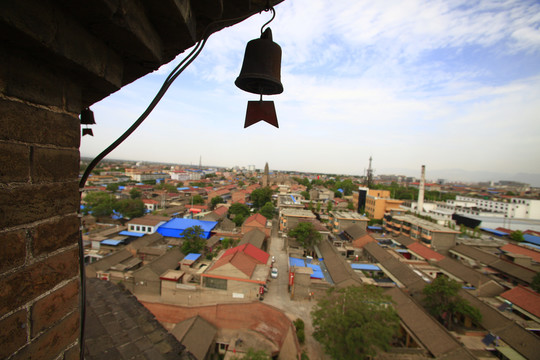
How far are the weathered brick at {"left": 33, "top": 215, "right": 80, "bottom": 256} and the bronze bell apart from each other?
1523 mm

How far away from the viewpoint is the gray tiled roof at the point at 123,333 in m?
2.23

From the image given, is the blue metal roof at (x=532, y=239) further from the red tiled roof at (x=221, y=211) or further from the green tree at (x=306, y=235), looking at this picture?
the red tiled roof at (x=221, y=211)

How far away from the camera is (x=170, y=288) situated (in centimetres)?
1160

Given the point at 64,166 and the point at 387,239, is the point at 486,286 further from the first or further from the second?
the point at 64,166

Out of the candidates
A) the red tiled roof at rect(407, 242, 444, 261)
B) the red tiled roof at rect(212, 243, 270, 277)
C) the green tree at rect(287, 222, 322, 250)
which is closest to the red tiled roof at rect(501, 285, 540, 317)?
the red tiled roof at rect(407, 242, 444, 261)

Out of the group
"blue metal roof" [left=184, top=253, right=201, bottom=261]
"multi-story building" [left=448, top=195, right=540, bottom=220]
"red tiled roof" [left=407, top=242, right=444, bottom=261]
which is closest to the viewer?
"blue metal roof" [left=184, top=253, right=201, bottom=261]

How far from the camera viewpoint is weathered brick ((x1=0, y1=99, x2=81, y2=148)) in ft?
2.18

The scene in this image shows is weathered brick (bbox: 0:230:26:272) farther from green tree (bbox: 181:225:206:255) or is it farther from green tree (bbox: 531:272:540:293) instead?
green tree (bbox: 531:272:540:293)

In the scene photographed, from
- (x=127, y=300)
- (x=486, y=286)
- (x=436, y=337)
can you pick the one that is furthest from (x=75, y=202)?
(x=486, y=286)

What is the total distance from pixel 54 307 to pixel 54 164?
1.76 ft

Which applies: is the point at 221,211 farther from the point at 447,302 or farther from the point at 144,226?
the point at 447,302

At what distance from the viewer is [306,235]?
17984mm

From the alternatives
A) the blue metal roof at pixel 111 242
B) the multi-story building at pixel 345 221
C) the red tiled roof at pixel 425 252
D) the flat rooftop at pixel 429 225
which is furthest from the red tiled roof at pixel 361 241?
the blue metal roof at pixel 111 242

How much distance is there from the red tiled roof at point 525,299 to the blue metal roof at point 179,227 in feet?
64.6
